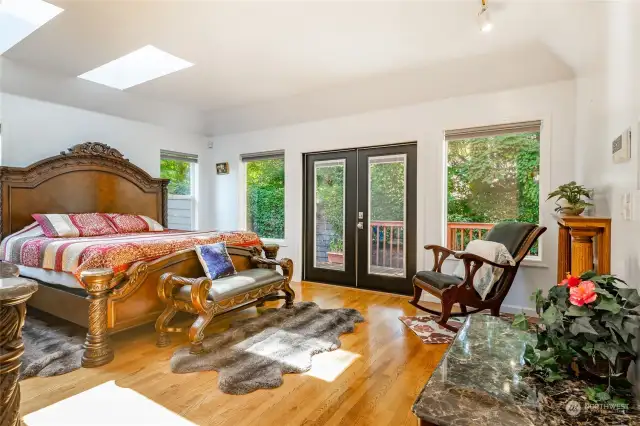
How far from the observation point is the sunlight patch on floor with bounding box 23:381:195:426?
1.61m

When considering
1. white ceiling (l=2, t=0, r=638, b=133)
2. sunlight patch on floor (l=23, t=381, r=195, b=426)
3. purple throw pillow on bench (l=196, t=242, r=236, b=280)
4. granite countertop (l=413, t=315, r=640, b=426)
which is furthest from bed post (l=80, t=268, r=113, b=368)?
granite countertop (l=413, t=315, r=640, b=426)

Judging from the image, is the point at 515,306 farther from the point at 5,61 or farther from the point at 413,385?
the point at 5,61

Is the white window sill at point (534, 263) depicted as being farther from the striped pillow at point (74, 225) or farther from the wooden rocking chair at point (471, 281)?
the striped pillow at point (74, 225)

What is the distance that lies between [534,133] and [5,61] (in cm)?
568

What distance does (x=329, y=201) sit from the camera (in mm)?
4703

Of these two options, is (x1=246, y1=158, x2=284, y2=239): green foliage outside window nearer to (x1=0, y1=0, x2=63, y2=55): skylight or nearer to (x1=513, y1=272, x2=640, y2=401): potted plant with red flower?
(x1=0, y1=0, x2=63, y2=55): skylight

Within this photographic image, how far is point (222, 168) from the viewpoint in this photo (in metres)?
5.55

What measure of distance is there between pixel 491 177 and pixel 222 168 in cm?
410

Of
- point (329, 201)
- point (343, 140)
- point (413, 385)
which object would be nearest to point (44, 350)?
point (413, 385)

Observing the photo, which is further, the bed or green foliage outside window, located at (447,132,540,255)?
green foliage outside window, located at (447,132,540,255)

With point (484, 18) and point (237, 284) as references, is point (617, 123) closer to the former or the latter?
point (484, 18)

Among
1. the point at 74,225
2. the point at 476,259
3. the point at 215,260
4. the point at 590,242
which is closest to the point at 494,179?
the point at 476,259

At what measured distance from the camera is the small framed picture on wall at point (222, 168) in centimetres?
552

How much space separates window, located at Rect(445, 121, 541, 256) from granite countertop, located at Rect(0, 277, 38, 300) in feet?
12.7
